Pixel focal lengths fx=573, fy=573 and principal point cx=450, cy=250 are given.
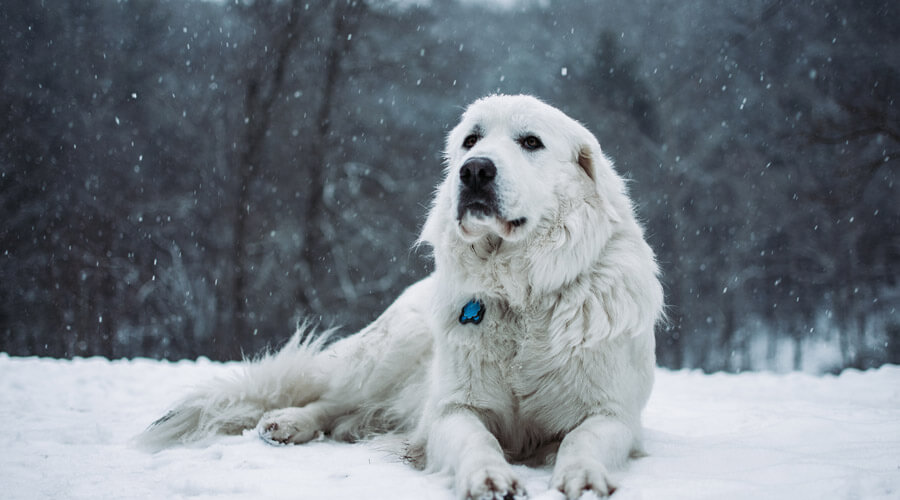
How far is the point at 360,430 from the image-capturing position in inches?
131

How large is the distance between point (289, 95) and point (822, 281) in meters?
12.3

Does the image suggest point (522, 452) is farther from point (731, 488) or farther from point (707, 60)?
point (707, 60)

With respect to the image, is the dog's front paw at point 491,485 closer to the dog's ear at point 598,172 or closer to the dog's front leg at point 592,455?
the dog's front leg at point 592,455

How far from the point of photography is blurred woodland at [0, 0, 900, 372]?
1059cm

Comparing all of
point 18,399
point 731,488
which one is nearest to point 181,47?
point 18,399

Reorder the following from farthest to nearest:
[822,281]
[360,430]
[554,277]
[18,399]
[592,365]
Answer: [822,281] → [18,399] → [360,430] → [554,277] → [592,365]

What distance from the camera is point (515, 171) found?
8.09 ft

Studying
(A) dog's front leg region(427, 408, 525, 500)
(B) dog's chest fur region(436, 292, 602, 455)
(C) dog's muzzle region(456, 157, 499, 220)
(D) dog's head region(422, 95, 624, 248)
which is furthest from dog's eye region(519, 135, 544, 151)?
(A) dog's front leg region(427, 408, 525, 500)

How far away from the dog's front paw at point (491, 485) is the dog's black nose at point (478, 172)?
113cm

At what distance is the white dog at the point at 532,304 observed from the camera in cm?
233

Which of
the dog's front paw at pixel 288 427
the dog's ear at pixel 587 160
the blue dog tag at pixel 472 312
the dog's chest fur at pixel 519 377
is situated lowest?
the dog's front paw at pixel 288 427

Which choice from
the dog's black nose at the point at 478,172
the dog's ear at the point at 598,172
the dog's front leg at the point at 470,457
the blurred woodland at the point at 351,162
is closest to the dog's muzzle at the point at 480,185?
the dog's black nose at the point at 478,172

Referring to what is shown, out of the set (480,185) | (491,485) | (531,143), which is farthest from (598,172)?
(491,485)

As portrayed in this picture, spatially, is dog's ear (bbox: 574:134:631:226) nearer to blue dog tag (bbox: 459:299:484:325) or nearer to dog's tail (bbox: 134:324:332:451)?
blue dog tag (bbox: 459:299:484:325)
